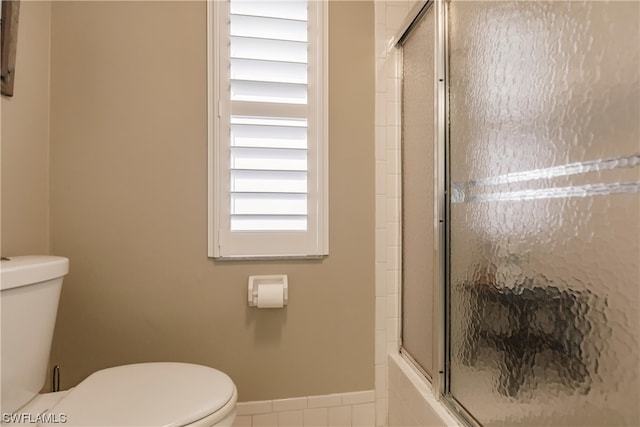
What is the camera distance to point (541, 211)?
2.41 ft

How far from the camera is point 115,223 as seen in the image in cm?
130

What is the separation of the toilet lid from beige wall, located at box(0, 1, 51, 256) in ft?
1.62

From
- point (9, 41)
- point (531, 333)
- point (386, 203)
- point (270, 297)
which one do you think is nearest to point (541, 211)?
point (531, 333)

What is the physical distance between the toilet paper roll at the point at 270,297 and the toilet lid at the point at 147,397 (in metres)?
0.30

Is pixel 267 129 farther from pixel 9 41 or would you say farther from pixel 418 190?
pixel 9 41

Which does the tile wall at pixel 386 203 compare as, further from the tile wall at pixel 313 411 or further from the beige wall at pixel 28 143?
the beige wall at pixel 28 143

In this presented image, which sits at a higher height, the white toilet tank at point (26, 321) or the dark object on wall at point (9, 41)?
the dark object on wall at point (9, 41)

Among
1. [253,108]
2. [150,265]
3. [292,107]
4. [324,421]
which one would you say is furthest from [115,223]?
[324,421]

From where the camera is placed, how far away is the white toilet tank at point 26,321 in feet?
2.77

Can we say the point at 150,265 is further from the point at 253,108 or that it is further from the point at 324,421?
the point at 324,421

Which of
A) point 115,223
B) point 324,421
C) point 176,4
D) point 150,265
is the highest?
point 176,4

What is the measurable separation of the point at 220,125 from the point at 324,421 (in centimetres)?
123

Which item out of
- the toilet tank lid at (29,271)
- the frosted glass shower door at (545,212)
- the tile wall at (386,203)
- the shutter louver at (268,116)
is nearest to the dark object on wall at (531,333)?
the frosted glass shower door at (545,212)

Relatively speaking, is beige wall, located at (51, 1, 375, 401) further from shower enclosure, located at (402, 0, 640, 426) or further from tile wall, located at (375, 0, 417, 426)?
shower enclosure, located at (402, 0, 640, 426)
